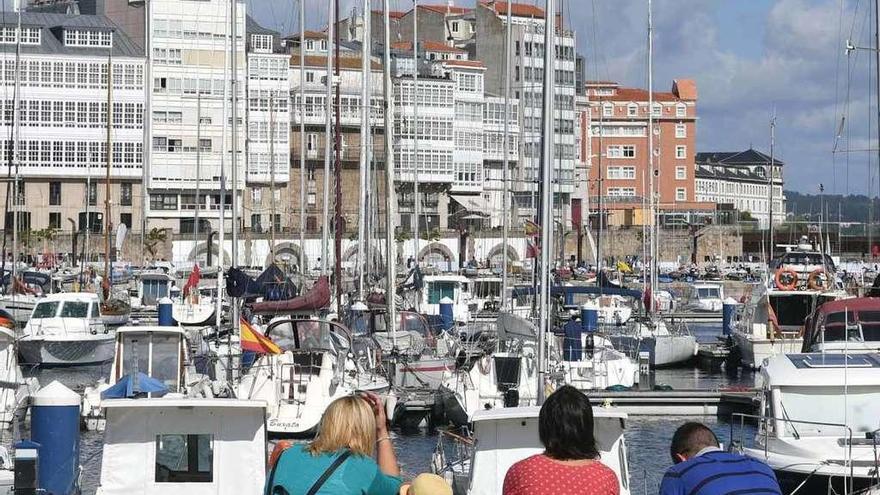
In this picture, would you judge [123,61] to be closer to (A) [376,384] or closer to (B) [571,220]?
(B) [571,220]

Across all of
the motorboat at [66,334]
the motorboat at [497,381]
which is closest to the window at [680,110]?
the motorboat at [66,334]

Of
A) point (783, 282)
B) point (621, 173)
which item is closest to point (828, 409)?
point (783, 282)

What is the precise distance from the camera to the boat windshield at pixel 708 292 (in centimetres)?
7650

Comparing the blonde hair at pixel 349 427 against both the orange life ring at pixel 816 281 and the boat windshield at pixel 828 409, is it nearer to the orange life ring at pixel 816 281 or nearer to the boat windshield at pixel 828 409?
the boat windshield at pixel 828 409

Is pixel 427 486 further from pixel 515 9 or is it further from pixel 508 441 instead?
pixel 515 9

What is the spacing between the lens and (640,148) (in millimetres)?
154375

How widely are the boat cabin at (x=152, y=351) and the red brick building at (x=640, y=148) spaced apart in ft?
364

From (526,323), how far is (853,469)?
45.4 ft

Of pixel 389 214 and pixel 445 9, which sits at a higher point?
pixel 445 9

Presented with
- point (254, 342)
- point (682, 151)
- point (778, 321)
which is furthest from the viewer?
point (682, 151)

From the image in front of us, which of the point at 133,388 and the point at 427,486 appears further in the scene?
the point at 133,388

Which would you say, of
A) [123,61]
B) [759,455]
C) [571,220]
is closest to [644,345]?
[759,455]

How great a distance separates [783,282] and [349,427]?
37.4 metres

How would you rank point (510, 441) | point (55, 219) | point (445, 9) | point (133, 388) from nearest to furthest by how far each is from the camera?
point (510, 441) → point (133, 388) → point (55, 219) → point (445, 9)
